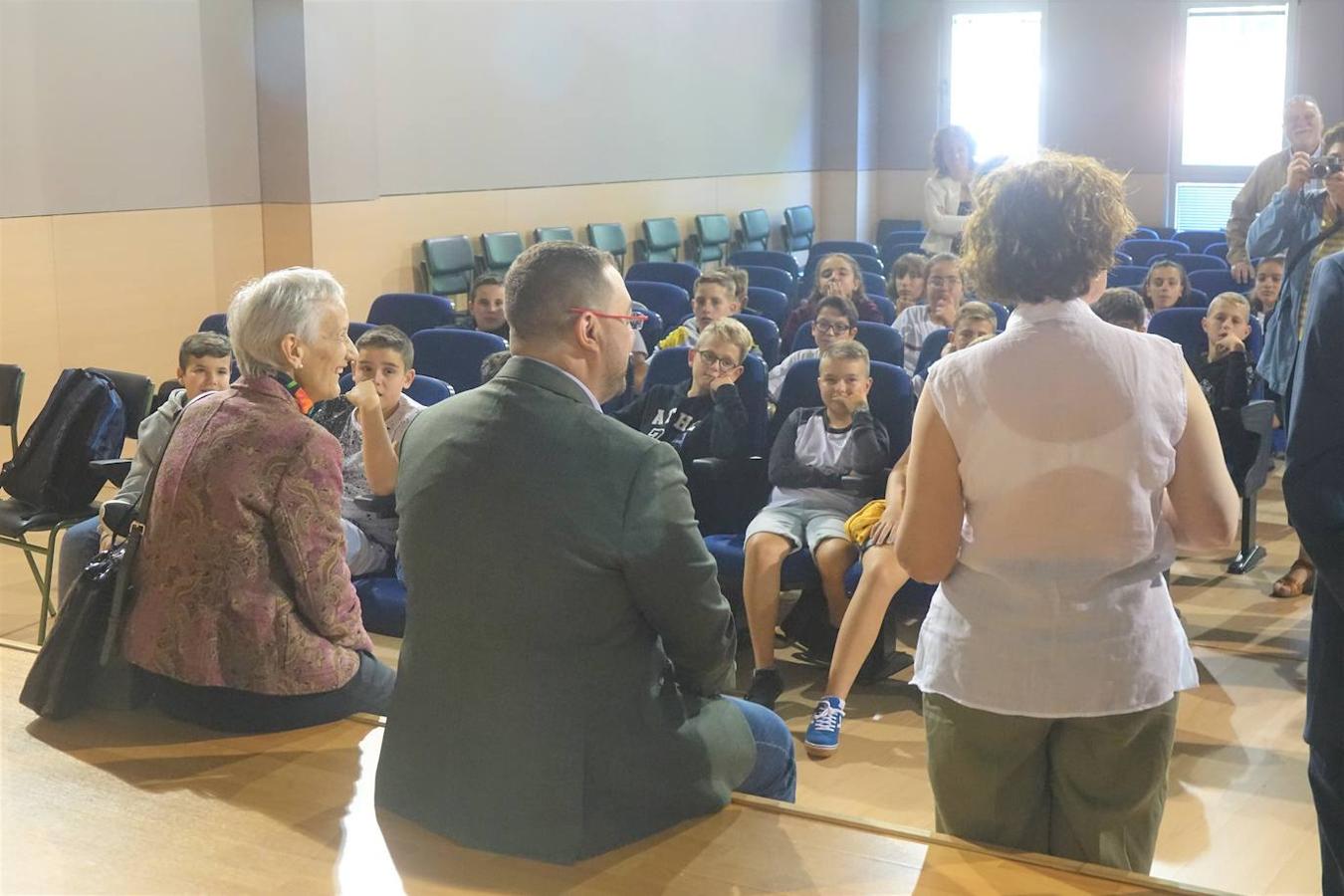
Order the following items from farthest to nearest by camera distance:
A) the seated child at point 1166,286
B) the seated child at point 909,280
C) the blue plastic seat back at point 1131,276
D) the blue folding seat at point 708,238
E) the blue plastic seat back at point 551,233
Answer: the blue folding seat at point 708,238
the blue plastic seat back at point 551,233
the blue plastic seat back at point 1131,276
the seated child at point 909,280
the seated child at point 1166,286

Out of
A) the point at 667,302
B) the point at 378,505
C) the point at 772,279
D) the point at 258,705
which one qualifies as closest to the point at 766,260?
the point at 772,279

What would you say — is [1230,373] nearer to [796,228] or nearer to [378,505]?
[378,505]

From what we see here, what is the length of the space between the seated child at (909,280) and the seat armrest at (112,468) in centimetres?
369

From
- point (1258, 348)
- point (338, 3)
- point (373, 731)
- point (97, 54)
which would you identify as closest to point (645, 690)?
point (373, 731)

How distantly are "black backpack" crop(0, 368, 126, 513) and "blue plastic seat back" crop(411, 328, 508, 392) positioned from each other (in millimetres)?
1169

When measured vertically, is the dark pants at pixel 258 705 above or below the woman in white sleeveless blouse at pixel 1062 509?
below

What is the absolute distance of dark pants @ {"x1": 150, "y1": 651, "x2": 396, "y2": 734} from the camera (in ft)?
8.61

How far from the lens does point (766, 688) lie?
13.2 ft

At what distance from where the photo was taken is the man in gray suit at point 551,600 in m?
1.94

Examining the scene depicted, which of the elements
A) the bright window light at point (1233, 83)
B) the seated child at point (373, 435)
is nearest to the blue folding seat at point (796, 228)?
the bright window light at point (1233, 83)

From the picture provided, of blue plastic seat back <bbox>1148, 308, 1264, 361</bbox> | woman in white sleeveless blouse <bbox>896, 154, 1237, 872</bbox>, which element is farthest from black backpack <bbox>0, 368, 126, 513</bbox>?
blue plastic seat back <bbox>1148, 308, 1264, 361</bbox>

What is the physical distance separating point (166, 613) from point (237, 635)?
0.46ft

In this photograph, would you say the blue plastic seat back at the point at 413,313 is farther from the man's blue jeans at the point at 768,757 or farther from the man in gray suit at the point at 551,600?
the man in gray suit at the point at 551,600

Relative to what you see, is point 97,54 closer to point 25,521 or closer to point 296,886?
point 25,521
